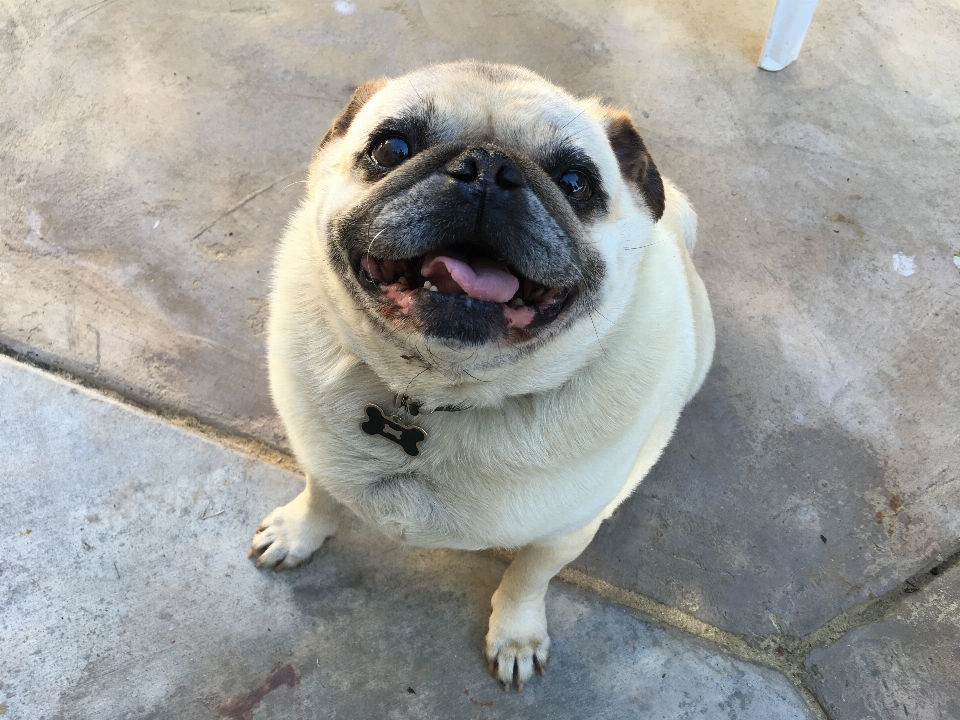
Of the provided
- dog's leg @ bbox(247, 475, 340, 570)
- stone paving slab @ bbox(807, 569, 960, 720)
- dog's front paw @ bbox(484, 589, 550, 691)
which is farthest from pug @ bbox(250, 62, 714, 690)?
stone paving slab @ bbox(807, 569, 960, 720)

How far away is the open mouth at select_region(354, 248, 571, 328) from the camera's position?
1.63 meters

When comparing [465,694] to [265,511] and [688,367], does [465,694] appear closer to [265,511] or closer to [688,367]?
[265,511]

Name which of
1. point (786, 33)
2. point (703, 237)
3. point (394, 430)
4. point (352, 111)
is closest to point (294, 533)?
point (394, 430)

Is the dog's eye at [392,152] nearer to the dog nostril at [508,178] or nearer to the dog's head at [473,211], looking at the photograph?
the dog's head at [473,211]

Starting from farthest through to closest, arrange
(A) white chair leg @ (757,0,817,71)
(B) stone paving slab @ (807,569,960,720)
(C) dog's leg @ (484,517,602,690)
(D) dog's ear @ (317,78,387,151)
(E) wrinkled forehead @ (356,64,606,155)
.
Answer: (A) white chair leg @ (757,0,817,71) < (B) stone paving slab @ (807,569,960,720) < (C) dog's leg @ (484,517,602,690) < (D) dog's ear @ (317,78,387,151) < (E) wrinkled forehead @ (356,64,606,155)

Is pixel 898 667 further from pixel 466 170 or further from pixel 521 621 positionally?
pixel 466 170

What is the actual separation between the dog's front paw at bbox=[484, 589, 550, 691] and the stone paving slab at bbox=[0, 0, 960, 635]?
15.6 inches

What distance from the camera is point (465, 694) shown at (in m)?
2.44

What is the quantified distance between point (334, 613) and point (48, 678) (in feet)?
3.22

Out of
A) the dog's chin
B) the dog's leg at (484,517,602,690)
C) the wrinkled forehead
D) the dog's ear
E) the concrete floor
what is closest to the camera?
the dog's chin

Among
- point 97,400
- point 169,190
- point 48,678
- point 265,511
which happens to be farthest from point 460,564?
point 169,190

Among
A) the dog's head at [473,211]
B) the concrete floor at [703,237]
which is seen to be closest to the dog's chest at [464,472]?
the dog's head at [473,211]

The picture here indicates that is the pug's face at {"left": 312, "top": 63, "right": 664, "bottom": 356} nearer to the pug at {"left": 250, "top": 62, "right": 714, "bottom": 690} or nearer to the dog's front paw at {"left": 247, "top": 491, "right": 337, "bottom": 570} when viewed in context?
the pug at {"left": 250, "top": 62, "right": 714, "bottom": 690}

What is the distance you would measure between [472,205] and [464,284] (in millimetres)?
Result: 186
